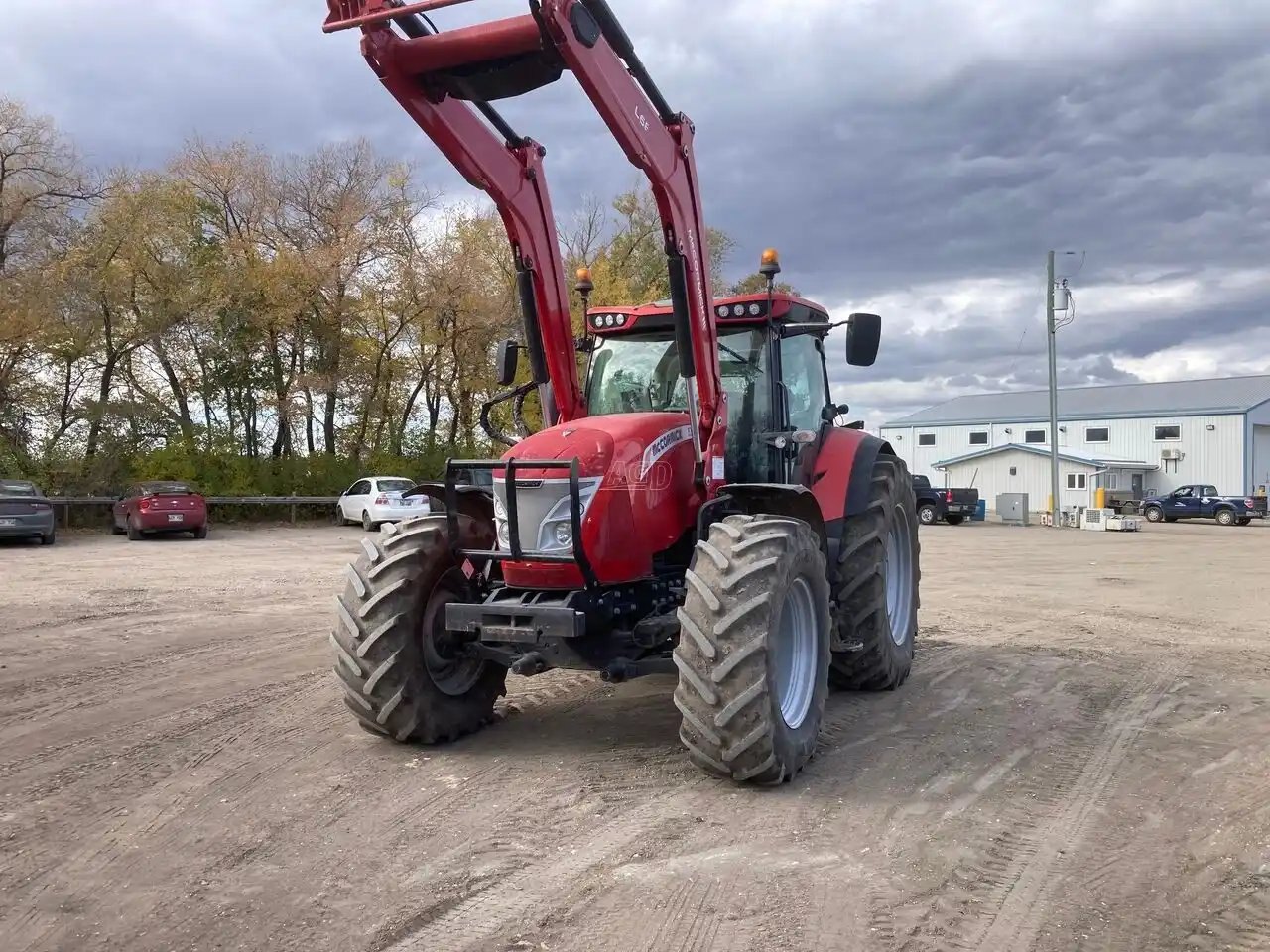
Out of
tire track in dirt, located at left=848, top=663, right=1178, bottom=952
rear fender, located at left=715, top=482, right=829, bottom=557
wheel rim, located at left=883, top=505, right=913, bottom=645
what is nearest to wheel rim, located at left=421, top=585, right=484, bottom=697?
rear fender, located at left=715, top=482, right=829, bottom=557

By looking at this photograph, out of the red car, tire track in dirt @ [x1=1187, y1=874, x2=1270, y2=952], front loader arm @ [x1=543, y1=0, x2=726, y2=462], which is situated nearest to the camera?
tire track in dirt @ [x1=1187, y1=874, x2=1270, y2=952]

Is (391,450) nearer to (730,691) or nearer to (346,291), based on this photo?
(346,291)

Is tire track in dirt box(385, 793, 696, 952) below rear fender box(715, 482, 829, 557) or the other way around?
below

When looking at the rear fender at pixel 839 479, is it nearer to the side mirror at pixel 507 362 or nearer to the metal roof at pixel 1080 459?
the side mirror at pixel 507 362

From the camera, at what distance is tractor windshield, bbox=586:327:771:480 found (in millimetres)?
6738

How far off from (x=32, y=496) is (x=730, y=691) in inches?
827

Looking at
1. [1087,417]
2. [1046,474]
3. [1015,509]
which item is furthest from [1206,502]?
[1087,417]

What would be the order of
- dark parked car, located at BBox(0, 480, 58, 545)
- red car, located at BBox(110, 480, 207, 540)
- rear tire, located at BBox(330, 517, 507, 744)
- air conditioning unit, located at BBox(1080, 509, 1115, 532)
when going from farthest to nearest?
air conditioning unit, located at BBox(1080, 509, 1115, 532), red car, located at BBox(110, 480, 207, 540), dark parked car, located at BBox(0, 480, 58, 545), rear tire, located at BBox(330, 517, 507, 744)

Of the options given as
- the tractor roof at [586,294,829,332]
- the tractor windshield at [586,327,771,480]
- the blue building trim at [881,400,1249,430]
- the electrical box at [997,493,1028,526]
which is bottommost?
the electrical box at [997,493,1028,526]

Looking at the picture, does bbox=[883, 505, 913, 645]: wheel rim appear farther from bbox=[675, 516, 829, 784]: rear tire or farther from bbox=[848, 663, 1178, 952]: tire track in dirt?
bbox=[675, 516, 829, 784]: rear tire

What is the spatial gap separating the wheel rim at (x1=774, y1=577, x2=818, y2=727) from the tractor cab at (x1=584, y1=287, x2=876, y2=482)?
119 cm

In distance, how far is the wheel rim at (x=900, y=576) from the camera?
26.7 feet

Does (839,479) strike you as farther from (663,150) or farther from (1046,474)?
(1046,474)

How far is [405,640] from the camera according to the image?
5723 mm
